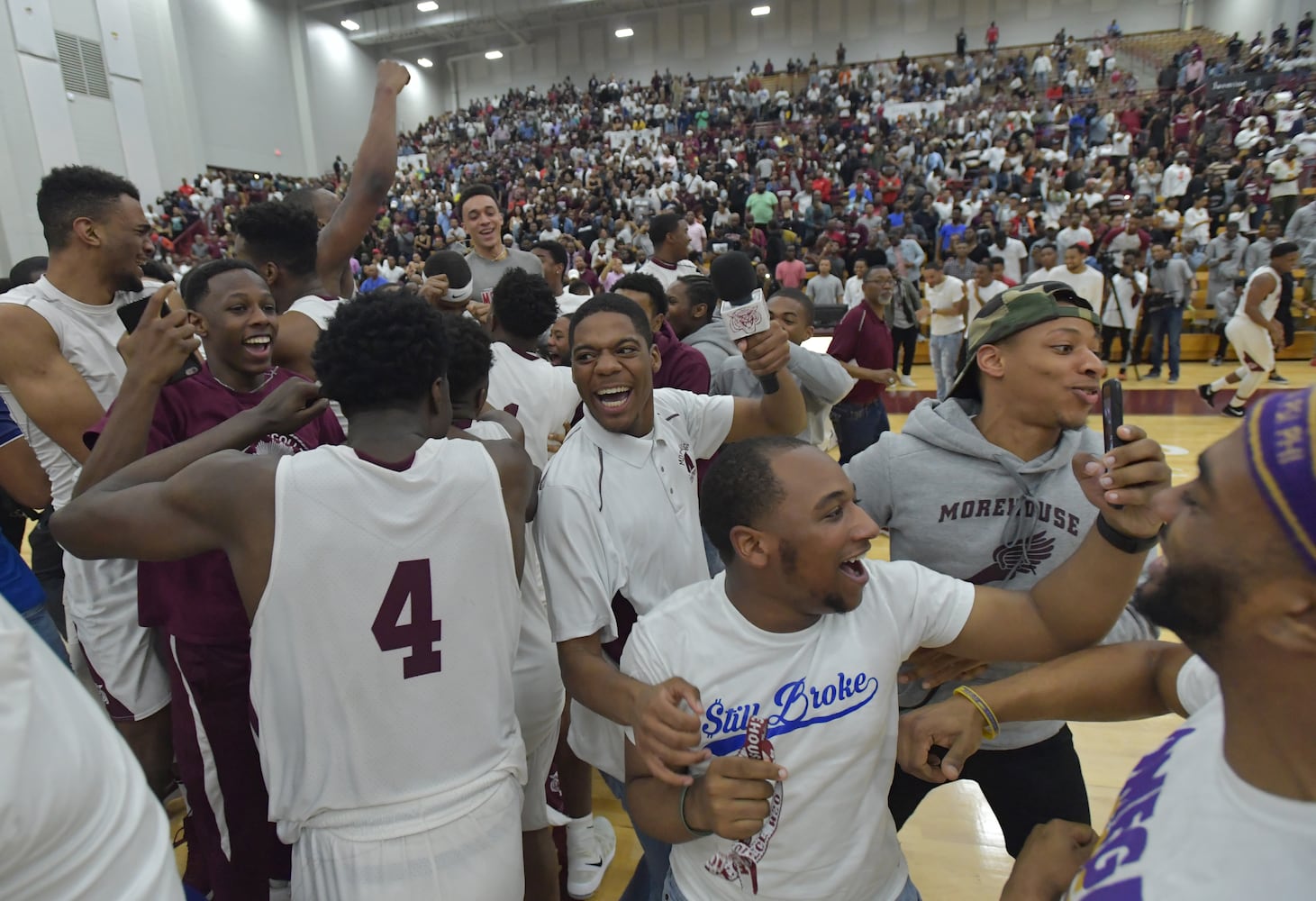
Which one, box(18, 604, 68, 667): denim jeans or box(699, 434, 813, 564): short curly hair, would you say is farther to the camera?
box(18, 604, 68, 667): denim jeans

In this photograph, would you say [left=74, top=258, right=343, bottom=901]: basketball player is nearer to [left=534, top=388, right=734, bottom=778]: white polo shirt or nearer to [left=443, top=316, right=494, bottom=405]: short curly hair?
[left=443, top=316, right=494, bottom=405]: short curly hair

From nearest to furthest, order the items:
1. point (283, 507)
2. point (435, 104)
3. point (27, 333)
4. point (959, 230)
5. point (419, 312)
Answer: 1. point (283, 507)
2. point (419, 312)
3. point (27, 333)
4. point (959, 230)
5. point (435, 104)

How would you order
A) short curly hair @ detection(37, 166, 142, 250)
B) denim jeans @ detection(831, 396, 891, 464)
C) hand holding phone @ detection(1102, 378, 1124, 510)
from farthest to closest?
A: denim jeans @ detection(831, 396, 891, 464) → short curly hair @ detection(37, 166, 142, 250) → hand holding phone @ detection(1102, 378, 1124, 510)

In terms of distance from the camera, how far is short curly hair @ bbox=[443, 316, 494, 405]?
221 cm

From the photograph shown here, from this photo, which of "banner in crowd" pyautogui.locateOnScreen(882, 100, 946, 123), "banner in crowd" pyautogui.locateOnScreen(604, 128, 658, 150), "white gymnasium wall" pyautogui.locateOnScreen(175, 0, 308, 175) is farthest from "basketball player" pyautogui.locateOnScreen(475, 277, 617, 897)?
"white gymnasium wall" pyautogui.locateOnScreen(175, 0, 308, 175)

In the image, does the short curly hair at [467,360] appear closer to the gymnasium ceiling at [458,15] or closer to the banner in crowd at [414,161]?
the banner in crowd at [414,161]

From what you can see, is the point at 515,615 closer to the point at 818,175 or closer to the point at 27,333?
the point at 27,333

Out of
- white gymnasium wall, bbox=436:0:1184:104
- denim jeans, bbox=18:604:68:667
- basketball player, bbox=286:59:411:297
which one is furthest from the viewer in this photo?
white gymnasium wall, bbox=436:0:1184:104

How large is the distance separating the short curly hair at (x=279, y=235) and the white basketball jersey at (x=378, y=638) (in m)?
1.71

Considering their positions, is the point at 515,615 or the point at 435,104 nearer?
the point at 515,615

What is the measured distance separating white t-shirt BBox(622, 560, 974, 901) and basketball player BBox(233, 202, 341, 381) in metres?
1.85

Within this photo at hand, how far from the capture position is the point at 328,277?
3031mm

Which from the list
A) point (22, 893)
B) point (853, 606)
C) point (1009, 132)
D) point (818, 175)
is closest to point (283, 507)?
point (22, 893)

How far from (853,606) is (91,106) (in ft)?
81.1
